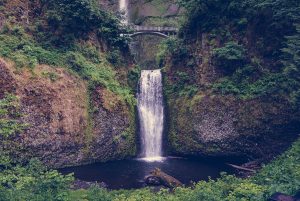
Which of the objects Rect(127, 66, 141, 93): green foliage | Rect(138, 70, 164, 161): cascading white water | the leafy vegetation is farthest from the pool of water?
Rect(127, 66, 141, 93): green foliage

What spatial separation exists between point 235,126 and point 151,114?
577 centimetres

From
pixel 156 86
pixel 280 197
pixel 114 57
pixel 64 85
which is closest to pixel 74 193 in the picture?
pixel 280 197

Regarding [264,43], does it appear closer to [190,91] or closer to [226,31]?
[226,31]

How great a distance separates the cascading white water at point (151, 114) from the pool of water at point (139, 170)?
118cm

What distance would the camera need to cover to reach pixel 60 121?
1808 centimetres

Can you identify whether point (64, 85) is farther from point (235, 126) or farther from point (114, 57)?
point (235, 126)

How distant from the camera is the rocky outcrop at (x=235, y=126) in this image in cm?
1862

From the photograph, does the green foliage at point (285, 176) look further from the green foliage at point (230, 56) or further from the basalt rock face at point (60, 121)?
the basalt rock face at point (60, 121)

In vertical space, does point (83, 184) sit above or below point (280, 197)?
below

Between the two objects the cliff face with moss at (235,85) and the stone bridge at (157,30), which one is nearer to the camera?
the cliff face with moss at (235,85)

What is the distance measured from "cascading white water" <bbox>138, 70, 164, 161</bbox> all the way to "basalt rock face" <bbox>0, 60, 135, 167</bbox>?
1.56 m

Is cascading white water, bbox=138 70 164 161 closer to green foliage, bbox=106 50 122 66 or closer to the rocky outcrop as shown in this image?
the rocky outcrop

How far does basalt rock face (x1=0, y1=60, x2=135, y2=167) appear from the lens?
1695 centimetres

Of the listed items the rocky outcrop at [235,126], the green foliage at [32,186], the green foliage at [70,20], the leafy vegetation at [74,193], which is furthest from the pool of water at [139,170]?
the green foliage at [70,20]
